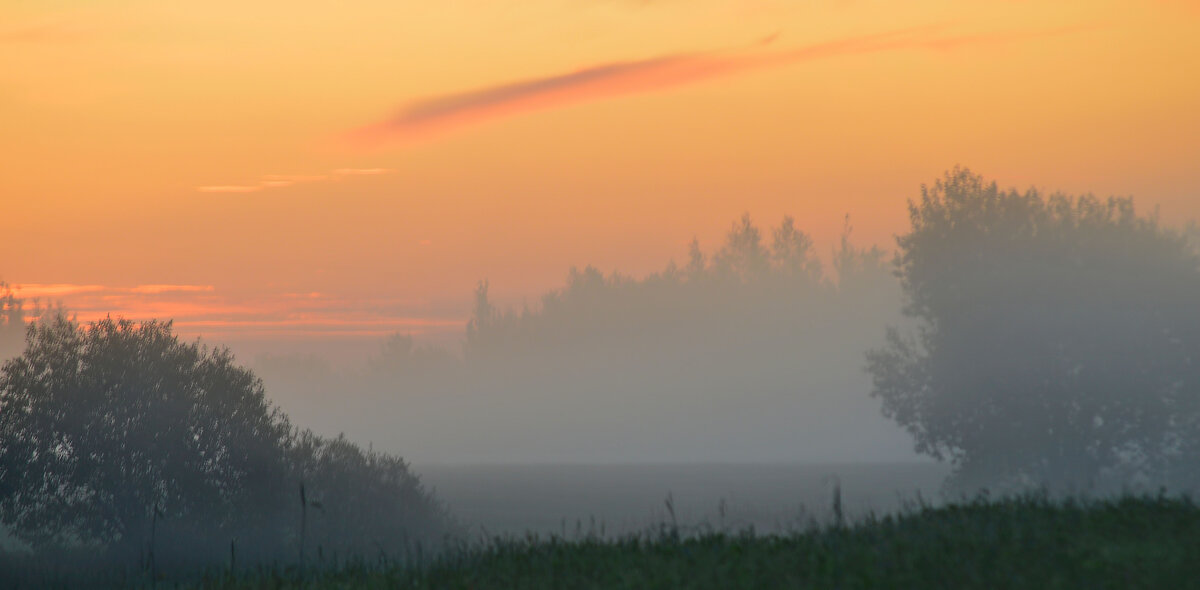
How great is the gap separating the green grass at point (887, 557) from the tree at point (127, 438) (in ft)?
98.5

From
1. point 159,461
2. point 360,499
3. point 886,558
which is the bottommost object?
point 360,499

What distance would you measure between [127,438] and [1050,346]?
45.6 m

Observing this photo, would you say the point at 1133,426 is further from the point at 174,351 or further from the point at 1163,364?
the point at 174,351

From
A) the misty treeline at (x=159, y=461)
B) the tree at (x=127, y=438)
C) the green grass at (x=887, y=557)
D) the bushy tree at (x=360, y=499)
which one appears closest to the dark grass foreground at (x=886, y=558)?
the green grass at (x=887, y=557)

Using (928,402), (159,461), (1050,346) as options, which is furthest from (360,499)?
(1050,346)

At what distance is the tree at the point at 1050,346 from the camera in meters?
51.0

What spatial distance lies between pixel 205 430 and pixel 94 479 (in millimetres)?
5294

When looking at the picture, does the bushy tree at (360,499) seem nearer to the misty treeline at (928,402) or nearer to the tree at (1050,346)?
the misty treeline at (928,402)

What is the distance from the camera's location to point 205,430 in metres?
49.1

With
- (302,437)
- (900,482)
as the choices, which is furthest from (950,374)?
(900,482)

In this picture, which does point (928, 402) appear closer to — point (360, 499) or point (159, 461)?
point (360, 499)

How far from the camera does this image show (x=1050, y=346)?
173 feet

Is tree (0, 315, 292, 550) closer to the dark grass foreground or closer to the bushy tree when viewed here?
the bushy tree

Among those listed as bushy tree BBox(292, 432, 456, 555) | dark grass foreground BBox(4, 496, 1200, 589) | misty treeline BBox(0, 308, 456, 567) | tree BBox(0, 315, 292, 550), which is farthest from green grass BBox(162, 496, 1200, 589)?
bushy tree BBox(292, 432, 456, 555)
